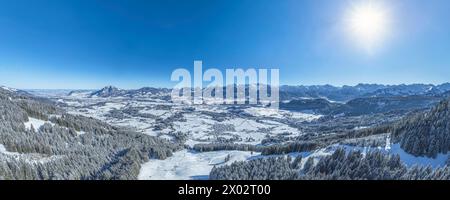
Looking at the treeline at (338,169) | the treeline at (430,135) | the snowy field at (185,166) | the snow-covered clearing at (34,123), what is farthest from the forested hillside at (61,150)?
the treeline at (430,135)

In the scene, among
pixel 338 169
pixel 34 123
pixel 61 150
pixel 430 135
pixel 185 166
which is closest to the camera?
pixel 338 169

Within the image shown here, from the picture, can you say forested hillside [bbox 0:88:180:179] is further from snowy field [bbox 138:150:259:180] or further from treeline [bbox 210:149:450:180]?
treeline [bbox 210:149:450:180]

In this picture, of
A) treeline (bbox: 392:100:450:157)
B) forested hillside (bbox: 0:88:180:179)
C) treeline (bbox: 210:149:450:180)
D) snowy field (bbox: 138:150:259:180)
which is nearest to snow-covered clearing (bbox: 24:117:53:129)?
forested hillside (bbox: 0:88:180:179)

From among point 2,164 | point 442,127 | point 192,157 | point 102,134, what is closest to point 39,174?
point 2,164

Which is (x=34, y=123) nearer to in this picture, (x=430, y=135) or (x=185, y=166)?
(x=185, y=166)

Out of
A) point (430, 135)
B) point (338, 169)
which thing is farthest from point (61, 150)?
point (430, 135)

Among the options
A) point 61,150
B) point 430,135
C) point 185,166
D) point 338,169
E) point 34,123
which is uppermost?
point 430,135
